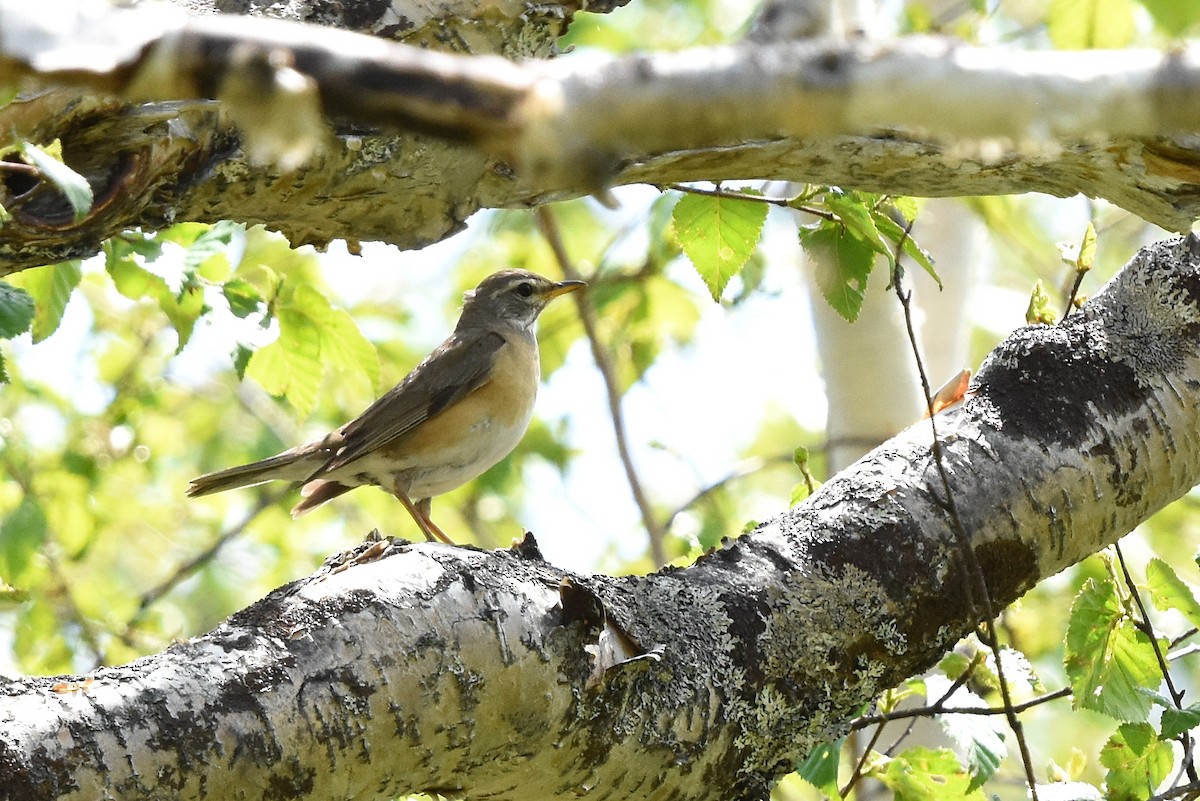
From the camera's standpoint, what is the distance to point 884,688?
288 centimetres

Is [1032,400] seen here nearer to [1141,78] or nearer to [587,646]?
[587,646]

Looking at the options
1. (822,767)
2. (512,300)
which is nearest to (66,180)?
(822,767)

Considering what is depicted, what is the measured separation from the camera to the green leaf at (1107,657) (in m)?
2.96

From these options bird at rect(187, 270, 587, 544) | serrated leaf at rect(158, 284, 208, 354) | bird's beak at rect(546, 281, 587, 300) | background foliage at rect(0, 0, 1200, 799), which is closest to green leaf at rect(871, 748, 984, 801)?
background foliage at rect(0, 0, 1200, 799)

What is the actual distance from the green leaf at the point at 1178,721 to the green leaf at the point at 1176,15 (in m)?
1.98

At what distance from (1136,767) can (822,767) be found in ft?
2.51

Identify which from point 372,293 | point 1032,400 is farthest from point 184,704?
point 372,293

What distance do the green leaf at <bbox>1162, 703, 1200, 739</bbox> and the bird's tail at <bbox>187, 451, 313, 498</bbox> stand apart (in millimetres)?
3669

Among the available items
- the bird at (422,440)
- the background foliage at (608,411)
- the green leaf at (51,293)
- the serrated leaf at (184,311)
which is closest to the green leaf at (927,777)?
the background foliage at (608,411)

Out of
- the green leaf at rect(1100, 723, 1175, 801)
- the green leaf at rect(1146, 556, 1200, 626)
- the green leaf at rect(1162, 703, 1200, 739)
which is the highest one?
the green leaf at rect(1146, 556, 1200, 626)

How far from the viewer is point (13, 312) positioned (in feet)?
9.07

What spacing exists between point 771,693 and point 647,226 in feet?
15.6

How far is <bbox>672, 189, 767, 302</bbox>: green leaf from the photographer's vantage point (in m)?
3.36

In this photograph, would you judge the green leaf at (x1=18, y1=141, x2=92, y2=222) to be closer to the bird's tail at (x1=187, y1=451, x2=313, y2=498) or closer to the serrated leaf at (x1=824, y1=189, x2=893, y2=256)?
the serrated leaf at (x1=824, y1=189, x2=893, y2=256)
